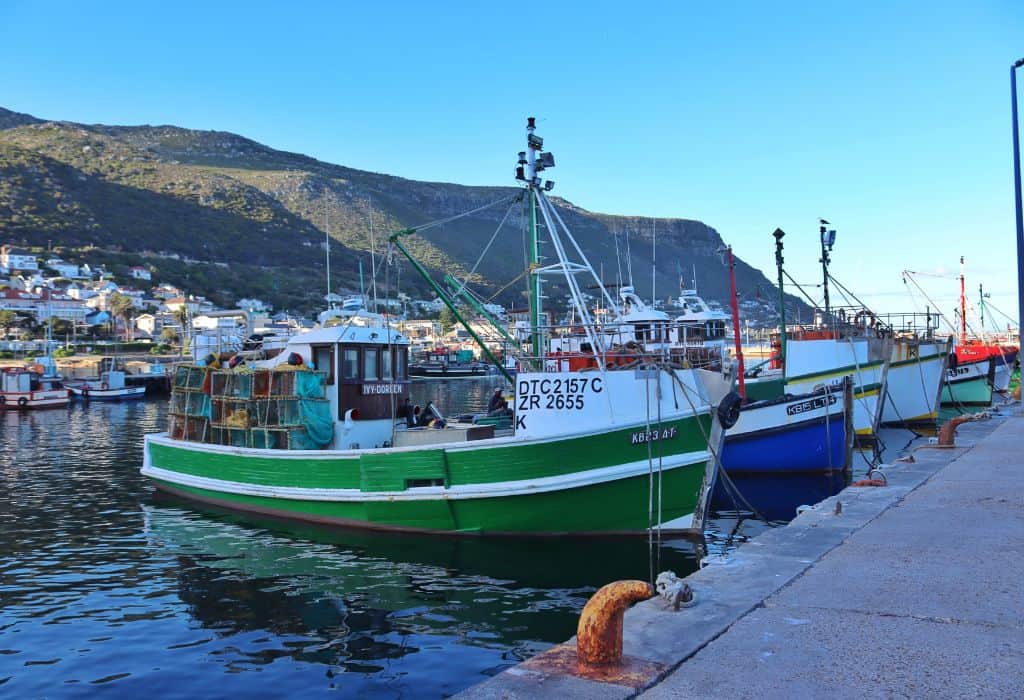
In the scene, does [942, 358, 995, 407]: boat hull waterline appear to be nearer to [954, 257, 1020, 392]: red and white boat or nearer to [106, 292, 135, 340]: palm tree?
[954, 257, 1020, 392]: red and white boat

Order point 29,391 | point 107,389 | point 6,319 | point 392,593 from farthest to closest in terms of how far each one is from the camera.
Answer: point 6,319 < point 107,389 < point 29,391 < point 392,593

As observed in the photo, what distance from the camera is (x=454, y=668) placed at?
303 inches

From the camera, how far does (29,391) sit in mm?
46688

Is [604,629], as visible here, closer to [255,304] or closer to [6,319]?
[255,304]

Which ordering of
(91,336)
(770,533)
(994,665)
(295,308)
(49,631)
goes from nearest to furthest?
(994,665), (770,533), (49,631), (91,336), (295,308)

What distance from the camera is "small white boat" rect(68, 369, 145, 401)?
52250 millimetres

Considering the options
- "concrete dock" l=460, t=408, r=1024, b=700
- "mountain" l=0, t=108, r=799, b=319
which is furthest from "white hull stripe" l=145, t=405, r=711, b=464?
"mountain" l=0, t=108, r=799, b=319

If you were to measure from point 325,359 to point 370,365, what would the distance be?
2.94ft

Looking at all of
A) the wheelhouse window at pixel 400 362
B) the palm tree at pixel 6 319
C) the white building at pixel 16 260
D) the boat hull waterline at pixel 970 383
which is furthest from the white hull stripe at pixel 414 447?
the white building at pixel 16 260

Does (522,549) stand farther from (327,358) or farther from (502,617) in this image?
(327,358)

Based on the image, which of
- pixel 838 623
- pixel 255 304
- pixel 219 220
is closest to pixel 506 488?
pixel 838 623

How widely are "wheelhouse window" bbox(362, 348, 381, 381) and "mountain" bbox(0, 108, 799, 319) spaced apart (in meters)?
70.5

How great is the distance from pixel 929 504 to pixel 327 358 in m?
10.1

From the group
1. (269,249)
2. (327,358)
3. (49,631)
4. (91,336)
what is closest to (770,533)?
(49,631)
